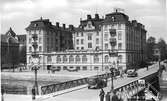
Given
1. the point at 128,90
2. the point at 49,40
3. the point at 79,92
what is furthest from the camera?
the point at 49,40

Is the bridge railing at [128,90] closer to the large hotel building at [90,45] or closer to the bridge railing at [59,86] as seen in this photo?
the bridge railing at [59,86]

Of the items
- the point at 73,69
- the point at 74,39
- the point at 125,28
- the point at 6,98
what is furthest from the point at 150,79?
the point at 74,39

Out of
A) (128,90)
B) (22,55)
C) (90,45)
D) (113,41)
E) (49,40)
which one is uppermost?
(49,40)

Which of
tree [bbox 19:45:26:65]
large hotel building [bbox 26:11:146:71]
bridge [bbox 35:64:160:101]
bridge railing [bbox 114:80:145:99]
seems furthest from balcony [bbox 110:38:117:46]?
bridge railing [bbox 114:80:145:99]

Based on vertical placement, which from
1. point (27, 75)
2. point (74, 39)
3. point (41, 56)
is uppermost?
point (74, 39)

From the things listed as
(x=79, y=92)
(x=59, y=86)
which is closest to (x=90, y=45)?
(x=59, y=86)

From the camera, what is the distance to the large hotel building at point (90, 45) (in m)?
25.5

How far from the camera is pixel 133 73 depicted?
2031 cm

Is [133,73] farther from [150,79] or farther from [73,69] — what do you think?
[73,69]

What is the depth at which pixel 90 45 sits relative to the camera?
3253 cm

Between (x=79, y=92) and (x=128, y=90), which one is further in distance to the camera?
(x=79, y=92)

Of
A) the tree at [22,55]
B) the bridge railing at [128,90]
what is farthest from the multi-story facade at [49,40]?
the bridge railing at [128,90]

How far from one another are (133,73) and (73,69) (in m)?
9.45

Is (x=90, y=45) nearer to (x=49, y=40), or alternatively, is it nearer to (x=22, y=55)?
(x=49, y=40)
